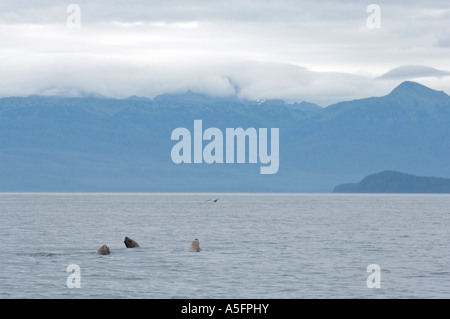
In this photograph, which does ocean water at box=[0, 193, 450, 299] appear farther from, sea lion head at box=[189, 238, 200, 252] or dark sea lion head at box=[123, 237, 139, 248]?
sea lion head at box=[189, 238, 200, 252]

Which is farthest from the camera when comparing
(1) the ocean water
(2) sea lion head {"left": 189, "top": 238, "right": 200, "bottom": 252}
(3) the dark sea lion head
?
(3) the dark sea lion head

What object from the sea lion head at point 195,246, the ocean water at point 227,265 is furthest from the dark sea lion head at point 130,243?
the sea lion head at point 195,246

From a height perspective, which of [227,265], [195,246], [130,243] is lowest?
[227,265]

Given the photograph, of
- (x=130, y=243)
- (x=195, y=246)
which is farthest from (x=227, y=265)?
(x=130, y=243)

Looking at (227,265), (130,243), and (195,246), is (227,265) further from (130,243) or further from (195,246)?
(130,243)

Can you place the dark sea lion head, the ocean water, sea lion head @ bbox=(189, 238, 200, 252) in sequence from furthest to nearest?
the dark sea lion head
sea lion head @ bbox=(189, 238, 200, 252)
the ocean water

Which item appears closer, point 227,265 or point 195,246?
point 227,265

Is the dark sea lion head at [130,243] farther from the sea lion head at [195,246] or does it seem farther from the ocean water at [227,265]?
the sea lion head at [195,246]

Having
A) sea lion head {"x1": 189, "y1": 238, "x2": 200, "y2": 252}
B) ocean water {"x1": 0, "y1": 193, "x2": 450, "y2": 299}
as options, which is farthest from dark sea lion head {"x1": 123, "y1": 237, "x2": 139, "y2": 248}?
sea lion head {"x1": 189, "y1": 238, "x2": 200, "y2": 252}
